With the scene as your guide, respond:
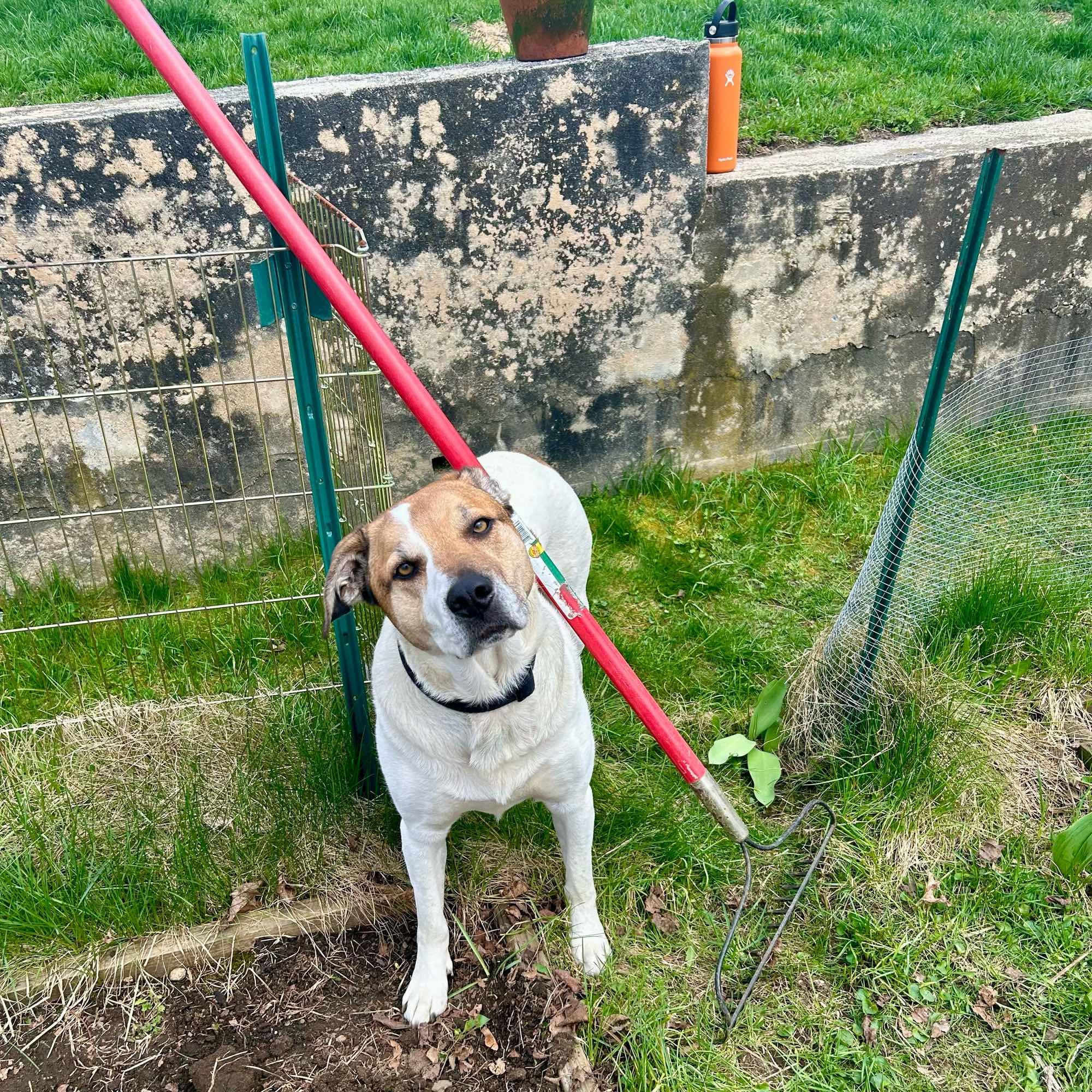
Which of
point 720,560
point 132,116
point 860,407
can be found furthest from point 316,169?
point 860,407

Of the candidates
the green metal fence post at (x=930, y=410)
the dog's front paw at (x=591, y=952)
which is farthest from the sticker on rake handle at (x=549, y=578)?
the green metal fence post at (x=930, y=410)

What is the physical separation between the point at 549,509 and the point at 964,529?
4.84ft

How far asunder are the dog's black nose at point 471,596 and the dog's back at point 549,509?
0.77 metres

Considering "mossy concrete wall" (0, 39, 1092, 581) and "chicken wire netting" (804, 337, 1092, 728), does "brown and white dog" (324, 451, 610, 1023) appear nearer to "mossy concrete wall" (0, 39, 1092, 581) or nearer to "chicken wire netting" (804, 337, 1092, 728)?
"chicken wire netting" (804, 337, 1092, 728)

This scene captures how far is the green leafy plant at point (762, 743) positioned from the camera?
3.08 meters

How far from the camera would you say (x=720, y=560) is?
13.5ft

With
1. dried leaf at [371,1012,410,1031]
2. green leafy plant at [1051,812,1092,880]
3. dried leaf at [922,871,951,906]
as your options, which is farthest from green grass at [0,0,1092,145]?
dried leaf at [371,1012,410,1031]

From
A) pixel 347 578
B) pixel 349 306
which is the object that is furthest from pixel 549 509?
pixel 349 306

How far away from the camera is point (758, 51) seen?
18.4 feet

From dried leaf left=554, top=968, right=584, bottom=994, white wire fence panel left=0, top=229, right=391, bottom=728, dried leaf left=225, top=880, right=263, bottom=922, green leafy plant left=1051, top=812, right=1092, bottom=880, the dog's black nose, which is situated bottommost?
dried leaf left=554, top=968, right=584, bottom=994

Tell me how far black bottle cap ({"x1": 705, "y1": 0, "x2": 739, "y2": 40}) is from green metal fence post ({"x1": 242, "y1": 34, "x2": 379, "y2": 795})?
2.08 metres

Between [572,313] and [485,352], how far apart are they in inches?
15.8

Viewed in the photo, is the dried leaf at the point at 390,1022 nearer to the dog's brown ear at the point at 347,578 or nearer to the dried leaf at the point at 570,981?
the dried leaf at the point at 570,981

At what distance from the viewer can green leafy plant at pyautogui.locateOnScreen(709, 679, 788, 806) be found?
308 centimetres
